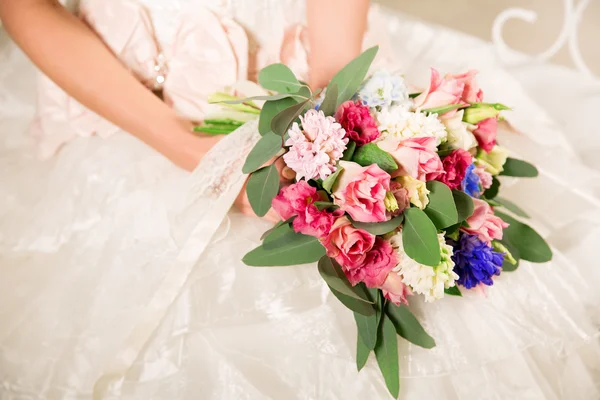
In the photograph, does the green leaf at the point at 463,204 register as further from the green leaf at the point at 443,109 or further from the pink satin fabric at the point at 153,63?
the pink satin fabric at the point at 153,63

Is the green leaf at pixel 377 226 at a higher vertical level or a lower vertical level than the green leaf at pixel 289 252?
higher

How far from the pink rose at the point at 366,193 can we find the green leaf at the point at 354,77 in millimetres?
115

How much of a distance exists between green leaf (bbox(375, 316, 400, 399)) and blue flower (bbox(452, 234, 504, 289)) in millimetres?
109

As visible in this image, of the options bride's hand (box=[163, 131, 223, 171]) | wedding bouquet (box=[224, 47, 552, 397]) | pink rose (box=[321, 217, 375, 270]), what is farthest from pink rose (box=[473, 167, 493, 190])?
bride's hand (box=[163, 131, 223, 171])

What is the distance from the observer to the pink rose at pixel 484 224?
2.01ft

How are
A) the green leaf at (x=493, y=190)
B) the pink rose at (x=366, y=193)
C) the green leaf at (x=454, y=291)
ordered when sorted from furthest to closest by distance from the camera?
1. the green leaf at (x=493, y=190)
2. the green leaf at (x=454, y=291)
3. the pink rose at (x=366, y=193)

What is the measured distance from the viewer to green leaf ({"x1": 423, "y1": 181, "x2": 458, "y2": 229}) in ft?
1.86

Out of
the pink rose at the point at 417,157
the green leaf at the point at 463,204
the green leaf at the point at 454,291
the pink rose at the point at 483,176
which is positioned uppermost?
the pink rose at the point at 417,157

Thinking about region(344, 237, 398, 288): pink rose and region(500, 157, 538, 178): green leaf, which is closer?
region(344, 237, 398, 288): pink rose

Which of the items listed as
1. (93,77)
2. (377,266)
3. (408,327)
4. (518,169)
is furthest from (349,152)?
(93,77)

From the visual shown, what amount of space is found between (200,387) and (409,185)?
1.11ft

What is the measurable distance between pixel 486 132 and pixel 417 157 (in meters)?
0.16

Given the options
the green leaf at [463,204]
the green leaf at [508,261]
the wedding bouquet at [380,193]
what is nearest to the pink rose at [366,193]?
the wedding bouquet at [380,193]

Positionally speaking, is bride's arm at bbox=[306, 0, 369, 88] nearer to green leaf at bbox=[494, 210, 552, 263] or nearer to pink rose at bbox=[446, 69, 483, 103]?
pink rose at bbox=[446, 69, 483, 103]
